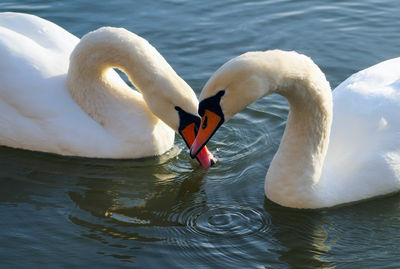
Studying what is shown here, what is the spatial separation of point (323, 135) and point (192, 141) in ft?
5.35

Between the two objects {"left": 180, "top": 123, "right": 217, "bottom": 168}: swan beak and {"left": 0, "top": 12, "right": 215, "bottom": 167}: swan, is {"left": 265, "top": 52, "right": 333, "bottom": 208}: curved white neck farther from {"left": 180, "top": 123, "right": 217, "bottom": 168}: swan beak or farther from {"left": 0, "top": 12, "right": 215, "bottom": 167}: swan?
{"left": 0, "top": 12, "right": 215, "bottom": 167}: swan

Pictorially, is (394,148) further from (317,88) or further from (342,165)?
(317,88)

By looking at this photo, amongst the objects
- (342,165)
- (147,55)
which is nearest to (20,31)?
(147,55)

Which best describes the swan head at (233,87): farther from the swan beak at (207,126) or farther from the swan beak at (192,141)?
the swan beak at (192,141)

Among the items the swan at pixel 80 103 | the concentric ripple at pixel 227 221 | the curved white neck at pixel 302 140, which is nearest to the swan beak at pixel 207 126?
the curved white neck at pixel 302 140

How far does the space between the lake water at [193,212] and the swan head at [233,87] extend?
4.03 feet

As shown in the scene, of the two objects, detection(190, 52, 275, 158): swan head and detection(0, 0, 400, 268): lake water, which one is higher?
detection(190, 52, 275, 158): swan head

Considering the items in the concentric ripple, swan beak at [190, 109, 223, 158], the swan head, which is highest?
the swan head

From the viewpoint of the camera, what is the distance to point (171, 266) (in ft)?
22.6

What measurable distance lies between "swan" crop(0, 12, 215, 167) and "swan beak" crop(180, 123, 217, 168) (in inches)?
2.9

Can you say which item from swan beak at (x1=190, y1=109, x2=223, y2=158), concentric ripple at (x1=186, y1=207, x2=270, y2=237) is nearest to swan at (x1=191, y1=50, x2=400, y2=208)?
swan beak at (x1=190, y1=109, x2=223, y2=158)

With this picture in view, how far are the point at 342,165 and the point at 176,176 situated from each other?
1.91 metres

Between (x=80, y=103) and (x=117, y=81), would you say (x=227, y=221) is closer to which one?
(x=80, y=103)

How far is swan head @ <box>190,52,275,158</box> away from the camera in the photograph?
21.4 ft
